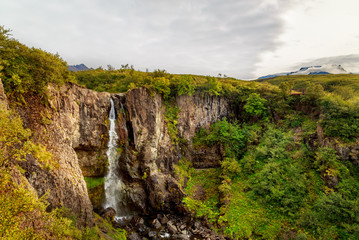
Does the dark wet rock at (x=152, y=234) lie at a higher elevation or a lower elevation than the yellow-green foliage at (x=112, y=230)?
lower

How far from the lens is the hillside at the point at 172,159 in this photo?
38.7 ft

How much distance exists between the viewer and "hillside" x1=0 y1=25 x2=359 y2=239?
38.7 ft

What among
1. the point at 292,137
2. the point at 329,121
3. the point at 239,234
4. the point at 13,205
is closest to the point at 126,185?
the point at 239,234

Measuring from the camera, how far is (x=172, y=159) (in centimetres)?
2619

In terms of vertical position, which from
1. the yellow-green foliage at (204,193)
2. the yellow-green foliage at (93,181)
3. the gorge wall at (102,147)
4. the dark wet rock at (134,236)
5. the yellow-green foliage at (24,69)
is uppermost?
the yellow-green foliage at (24,69)

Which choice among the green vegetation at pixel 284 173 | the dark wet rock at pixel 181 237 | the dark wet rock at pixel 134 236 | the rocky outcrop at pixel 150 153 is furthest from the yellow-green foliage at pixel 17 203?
the green vegetation at pixel 284 173

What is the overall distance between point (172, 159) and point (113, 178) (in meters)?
8.99

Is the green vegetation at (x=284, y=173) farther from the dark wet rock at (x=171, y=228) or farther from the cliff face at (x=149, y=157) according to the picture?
the dark wet rock at (x=171, y=228)

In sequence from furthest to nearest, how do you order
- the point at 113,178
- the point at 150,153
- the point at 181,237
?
1. the point at 150,153
2. the point at 113,178
3. the point at 181,237

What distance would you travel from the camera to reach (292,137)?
2572 cm

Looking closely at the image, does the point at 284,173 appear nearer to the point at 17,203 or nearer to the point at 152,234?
the point at 152,234

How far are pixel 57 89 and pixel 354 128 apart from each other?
33012mm

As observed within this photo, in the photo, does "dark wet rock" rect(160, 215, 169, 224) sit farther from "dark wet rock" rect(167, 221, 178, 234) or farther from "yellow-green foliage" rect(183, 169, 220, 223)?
"yellow-green foliage" rect(183, 169, 220, 223)

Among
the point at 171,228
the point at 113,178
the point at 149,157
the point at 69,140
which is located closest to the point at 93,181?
the point at 113,178
